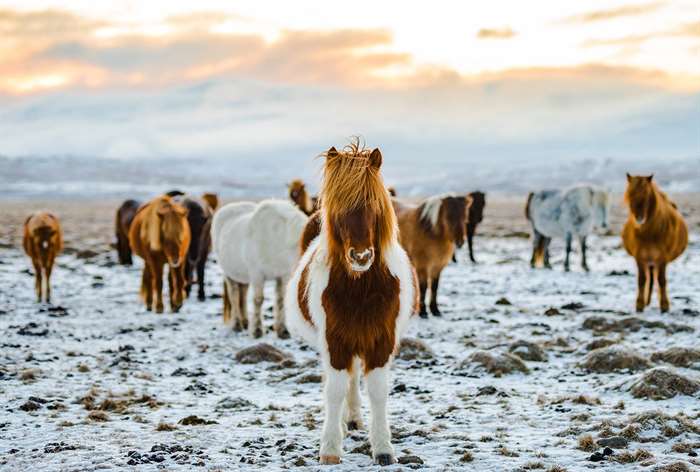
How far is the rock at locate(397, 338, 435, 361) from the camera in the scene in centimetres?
948

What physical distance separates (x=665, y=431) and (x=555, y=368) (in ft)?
9.49

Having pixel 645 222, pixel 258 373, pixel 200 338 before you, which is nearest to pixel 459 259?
pixel 645 222

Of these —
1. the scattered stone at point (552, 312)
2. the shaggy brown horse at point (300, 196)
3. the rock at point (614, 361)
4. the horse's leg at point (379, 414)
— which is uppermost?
the shaggy brown horse at point (300, 196)

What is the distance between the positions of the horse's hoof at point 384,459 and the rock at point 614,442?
1.72 metres

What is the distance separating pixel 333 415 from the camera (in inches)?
220

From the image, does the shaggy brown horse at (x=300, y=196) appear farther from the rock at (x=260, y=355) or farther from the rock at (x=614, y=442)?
the rock at (x=614, y=442)

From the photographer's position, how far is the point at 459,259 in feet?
79.2

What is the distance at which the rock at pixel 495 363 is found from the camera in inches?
339

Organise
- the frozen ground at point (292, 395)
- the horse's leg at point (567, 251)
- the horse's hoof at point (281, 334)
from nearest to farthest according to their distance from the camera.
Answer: the frozen ground at point (292, 395) < the horse's hoof at point (281, 334) < the horse's leg at point (567, 251)

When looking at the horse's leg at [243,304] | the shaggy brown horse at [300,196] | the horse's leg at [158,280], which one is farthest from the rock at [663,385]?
the shaggy brown horse at [300,196]

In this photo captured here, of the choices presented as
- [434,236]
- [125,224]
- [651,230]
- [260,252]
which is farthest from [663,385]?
[125,224]

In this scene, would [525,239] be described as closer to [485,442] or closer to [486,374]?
[486,374]

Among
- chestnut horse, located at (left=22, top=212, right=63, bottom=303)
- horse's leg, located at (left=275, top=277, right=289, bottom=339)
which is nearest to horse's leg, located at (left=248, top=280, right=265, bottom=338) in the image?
horse's leg, located at (left=275, top=277, right=289, bottom=339)

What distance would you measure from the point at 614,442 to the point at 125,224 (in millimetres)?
15909
